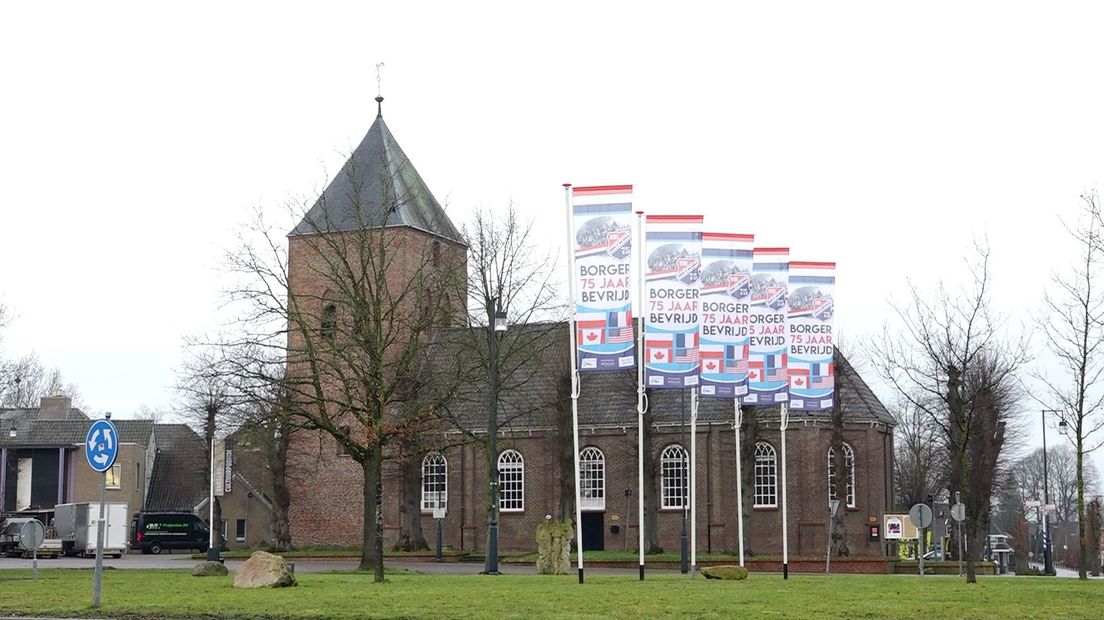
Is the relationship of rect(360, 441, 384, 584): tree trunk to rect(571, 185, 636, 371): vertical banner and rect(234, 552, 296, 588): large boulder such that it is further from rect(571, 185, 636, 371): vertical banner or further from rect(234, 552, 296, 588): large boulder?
rect(571, 185, 636, 371): vertical banner

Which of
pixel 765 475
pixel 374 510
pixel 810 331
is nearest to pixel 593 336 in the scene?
pixel 810 331

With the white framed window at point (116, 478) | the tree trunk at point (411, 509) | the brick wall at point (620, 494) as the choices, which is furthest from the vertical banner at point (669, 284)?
the white framed window at point (116, 478)

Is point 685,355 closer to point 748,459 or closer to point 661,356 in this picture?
point 661,356

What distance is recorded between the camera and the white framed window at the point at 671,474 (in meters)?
63.8

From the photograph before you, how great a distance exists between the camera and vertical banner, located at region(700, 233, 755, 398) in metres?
32.9

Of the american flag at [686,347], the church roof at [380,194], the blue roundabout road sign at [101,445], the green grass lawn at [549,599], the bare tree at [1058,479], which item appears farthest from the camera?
the bare tree at [1058,479]

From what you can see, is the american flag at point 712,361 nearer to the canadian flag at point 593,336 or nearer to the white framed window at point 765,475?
the canadian flag at point 593,336

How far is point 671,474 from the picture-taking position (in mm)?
64312

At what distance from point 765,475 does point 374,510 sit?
93.7 ft

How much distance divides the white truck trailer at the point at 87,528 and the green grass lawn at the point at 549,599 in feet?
92.7

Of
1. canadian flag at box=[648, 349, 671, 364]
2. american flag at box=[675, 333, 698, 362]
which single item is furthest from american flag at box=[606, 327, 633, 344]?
american flag at box=[675, 333, 698, 362]

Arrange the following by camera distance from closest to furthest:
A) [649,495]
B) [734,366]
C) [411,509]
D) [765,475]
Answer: [734,366], [649,495], [411,509], [765,475]

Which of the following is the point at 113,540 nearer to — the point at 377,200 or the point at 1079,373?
the point at 377,200

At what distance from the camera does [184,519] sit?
238 ft
